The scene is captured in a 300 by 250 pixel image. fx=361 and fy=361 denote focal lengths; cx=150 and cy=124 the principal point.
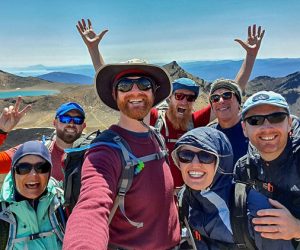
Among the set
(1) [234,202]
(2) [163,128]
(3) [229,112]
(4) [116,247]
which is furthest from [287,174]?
(2) [163,128]

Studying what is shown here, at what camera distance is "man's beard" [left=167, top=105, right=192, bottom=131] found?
5652mm

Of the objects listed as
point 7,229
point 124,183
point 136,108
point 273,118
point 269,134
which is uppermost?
point 136,108

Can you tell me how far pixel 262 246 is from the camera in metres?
2.58

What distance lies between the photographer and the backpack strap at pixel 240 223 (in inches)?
104

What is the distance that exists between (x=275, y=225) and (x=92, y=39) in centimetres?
416

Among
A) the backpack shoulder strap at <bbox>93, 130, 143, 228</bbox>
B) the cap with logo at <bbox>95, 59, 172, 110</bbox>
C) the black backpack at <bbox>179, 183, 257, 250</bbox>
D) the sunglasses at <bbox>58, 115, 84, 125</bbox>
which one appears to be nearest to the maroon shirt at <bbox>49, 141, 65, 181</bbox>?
the sunglasses at <bbox>58, 115, 84, 125</bbox>

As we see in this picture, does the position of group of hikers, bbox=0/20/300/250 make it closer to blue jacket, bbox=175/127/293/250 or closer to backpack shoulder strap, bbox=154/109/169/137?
blue jacket, bbox=175/127/293/250

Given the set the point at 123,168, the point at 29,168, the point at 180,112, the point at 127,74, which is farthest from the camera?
the point at 180,112

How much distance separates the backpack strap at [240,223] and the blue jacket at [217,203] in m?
0.03

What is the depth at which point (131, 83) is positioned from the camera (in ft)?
11.0

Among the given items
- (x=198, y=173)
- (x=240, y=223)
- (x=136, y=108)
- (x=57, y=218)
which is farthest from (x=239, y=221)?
(x=57, y=218)

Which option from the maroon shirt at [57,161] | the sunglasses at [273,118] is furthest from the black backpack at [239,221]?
the maroon shirt at [57,161]

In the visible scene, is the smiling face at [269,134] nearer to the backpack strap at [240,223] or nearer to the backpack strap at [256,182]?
the backpack strap at [256,182]

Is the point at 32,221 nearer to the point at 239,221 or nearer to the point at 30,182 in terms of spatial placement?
Answer: the point at 30,182
